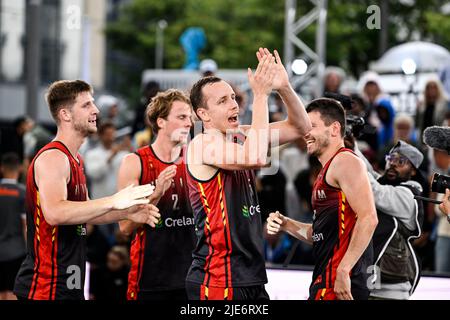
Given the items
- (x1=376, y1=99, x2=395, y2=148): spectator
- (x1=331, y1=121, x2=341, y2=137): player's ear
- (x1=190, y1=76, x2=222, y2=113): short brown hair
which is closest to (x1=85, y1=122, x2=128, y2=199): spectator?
(x1=376, y1=99, x2=395, y2=148): spectator

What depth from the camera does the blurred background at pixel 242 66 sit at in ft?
39.1

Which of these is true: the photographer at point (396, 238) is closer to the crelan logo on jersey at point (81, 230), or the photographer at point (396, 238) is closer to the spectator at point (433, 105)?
the crelan logo on jersey at point (81, 230)

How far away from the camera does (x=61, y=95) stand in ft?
22.2

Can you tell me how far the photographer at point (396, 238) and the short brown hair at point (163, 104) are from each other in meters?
1.74

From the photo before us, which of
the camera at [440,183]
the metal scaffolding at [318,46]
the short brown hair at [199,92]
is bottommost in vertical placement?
the camera at [440,183]

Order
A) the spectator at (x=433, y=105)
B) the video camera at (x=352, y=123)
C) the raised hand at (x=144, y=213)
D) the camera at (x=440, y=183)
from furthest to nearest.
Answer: the spectator at (x=433, y=105) < the video camera at (x=352, y=123) < the camera at (x=440, y=183) < the raised hand at (x=144, y=213)

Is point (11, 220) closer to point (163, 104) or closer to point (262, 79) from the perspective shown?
point (163, 104)

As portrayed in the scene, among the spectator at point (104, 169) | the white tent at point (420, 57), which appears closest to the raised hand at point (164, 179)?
the spectator at point (104, 169)

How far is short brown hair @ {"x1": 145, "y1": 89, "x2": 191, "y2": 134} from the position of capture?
7777 mm

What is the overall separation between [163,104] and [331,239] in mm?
2107

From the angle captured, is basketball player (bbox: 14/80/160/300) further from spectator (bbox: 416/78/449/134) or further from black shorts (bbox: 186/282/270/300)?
spectator (bbox: 416/78/449/134)

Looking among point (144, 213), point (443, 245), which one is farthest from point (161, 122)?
point (443, 245)

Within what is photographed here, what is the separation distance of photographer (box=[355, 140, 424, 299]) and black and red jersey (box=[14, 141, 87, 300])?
220 cm
